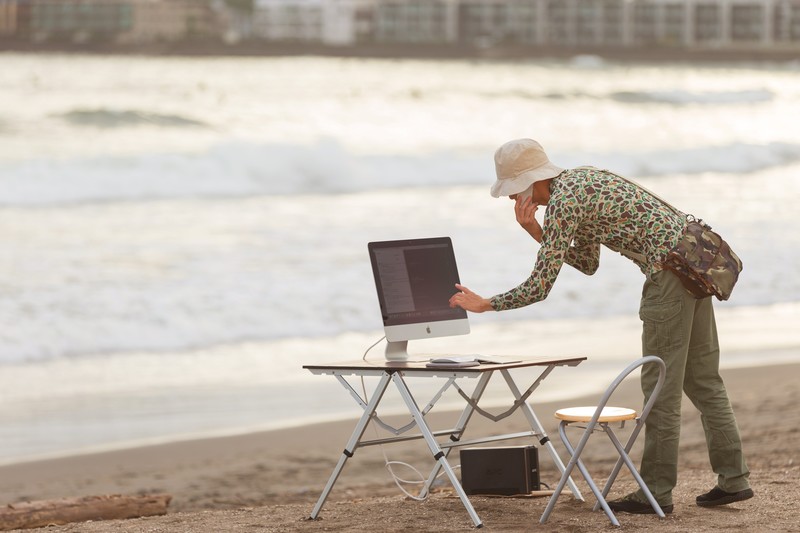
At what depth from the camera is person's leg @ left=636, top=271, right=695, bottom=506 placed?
16.8 feet

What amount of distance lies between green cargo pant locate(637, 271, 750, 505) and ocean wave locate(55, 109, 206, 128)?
28.6 m

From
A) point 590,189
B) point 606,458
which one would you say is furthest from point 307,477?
point 590,189

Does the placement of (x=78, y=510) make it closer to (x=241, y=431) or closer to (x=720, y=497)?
(x=241, y=431)

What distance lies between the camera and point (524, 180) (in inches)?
197

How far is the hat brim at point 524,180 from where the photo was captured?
500 centimetres

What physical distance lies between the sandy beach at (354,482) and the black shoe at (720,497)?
0.12ft

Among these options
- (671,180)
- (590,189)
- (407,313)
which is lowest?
(671,180)

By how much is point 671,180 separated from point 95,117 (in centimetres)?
1398

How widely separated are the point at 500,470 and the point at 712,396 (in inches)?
38.5

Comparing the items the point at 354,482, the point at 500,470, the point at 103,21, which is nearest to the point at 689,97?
the point at 103,21

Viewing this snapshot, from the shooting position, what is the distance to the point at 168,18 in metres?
89.8

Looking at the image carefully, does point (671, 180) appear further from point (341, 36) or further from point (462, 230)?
point (341, 36)

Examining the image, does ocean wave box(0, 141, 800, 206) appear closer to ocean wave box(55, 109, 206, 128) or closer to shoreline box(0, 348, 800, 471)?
ocean wave box(55, 109, 206, 128)

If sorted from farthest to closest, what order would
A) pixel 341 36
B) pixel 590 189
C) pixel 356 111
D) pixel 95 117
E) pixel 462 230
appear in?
pixel 341 36
pixel 356 111
pixel 95 117
pixel 462 230
pixel 590 189
